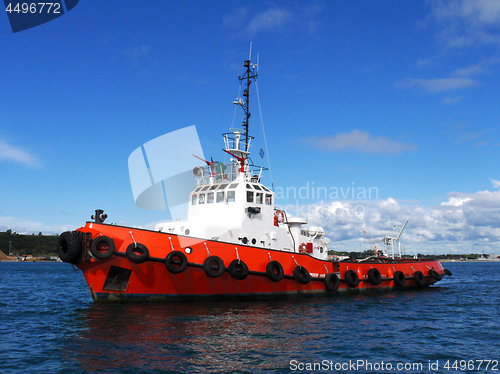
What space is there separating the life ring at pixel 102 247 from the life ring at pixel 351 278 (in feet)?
36.1

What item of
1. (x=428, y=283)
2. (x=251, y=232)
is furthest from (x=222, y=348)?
(x=428, y=283)

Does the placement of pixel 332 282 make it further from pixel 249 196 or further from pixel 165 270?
pixel 165 270

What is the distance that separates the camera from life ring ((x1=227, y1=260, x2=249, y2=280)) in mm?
13492

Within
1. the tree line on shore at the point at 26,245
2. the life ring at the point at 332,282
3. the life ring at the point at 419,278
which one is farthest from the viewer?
the tree line on shore at the point at 26,245

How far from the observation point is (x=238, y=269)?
13.8 metres

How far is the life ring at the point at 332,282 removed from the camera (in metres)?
16.8

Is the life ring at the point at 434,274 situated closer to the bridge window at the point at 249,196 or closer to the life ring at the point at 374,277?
the life ring at the point at 374,277

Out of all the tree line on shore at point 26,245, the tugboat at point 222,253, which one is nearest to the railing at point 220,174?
the tugboat at point 222,253

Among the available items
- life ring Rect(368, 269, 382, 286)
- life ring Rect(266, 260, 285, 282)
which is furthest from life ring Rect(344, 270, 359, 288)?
life ring Rect(266, 260, 285, 282)

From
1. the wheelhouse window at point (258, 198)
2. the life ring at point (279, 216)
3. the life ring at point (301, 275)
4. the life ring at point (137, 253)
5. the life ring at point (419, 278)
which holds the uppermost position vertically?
the wheelhouse window at point (258, 198)

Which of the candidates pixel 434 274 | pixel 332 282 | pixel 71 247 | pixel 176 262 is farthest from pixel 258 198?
pixel 434 274

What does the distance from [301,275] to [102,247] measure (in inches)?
317

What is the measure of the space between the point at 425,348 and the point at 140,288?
29.4ft

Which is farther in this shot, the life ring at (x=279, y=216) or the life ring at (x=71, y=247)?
the life ring at (x=279, y=216)
